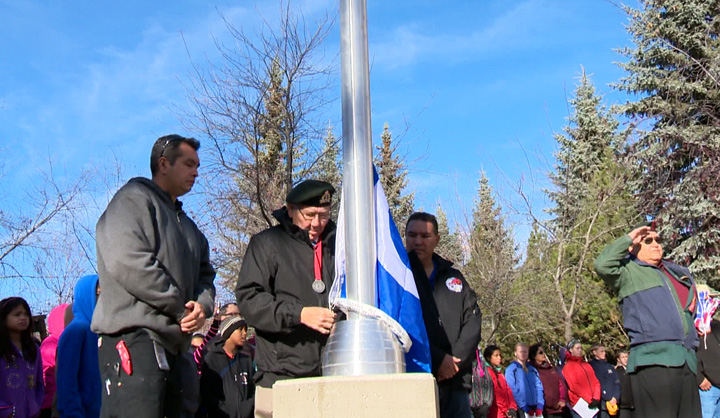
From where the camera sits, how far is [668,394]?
5887 millimetres

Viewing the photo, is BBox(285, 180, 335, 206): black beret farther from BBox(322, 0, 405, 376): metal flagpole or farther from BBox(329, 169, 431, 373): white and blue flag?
BBox(322, 0, 405, 376): metal flagpole

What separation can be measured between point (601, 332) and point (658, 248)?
22.3m

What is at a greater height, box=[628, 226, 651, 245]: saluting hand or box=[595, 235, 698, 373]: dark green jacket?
box=[628, 226, 651, 245]: saluting hand

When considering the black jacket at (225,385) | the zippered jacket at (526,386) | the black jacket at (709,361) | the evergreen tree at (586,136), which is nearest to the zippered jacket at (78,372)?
Result: the black jacket at (225,385)

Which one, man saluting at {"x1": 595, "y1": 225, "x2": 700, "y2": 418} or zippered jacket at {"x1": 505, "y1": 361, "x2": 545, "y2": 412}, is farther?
zippered jacket at {"x1": 505, "y1": 361, "x2": 545, "y2": 412}

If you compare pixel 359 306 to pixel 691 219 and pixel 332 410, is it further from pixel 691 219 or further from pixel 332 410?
pixel 691 219

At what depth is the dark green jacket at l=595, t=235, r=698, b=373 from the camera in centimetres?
596

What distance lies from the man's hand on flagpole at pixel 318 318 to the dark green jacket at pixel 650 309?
3074 mm

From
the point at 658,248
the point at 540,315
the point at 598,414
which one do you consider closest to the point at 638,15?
the point at 540,315

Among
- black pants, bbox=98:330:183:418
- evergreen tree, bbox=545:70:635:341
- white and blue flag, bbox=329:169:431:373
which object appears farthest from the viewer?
evergreen tree, bbox=545:70:635:341

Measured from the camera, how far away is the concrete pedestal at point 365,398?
10.2ft

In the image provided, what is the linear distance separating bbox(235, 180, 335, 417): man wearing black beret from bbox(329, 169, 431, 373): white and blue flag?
432 millimetres

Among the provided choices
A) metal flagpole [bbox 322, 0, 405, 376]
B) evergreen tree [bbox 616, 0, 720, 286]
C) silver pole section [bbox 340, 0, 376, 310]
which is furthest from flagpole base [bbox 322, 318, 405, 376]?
evergreen tree [bbox 616, 0, 720, 286]

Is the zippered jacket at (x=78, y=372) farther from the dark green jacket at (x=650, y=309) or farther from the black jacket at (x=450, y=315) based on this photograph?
the dark green jacket at (x=650, y=309)
